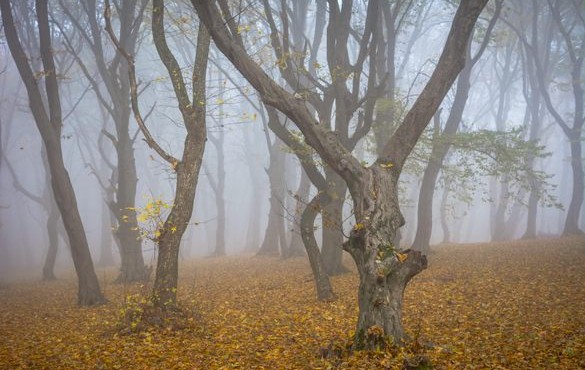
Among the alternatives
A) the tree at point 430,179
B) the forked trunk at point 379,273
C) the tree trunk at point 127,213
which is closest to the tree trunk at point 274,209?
the tree trunk at point 127,213

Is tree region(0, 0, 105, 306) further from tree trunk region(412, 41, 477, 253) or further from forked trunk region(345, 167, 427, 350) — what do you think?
tree trunk region(412, 41, 477, 253)

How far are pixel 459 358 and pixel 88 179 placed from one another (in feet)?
190

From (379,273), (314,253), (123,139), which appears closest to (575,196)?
(314,253)

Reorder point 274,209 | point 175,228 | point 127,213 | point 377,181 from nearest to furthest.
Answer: point 377,181 → point 175,228 → point 127,213 → point 274,209

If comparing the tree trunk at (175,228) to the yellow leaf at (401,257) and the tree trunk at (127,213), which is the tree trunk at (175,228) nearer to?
the yellow leaf at (401,257)

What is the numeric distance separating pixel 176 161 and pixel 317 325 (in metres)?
4.37

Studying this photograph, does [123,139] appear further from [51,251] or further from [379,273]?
[379,273]

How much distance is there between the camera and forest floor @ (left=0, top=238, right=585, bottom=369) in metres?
6.33

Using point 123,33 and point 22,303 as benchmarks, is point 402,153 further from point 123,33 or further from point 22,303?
point 22,303

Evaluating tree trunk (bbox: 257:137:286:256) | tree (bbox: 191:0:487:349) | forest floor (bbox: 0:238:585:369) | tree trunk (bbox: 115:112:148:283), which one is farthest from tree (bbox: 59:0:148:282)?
tree (bbox: 191:0:487:349)

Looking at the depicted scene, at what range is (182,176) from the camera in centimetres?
911

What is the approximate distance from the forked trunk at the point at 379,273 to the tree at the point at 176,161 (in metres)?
3.87

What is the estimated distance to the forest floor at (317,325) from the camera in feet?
20.8

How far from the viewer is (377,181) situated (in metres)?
7.06
